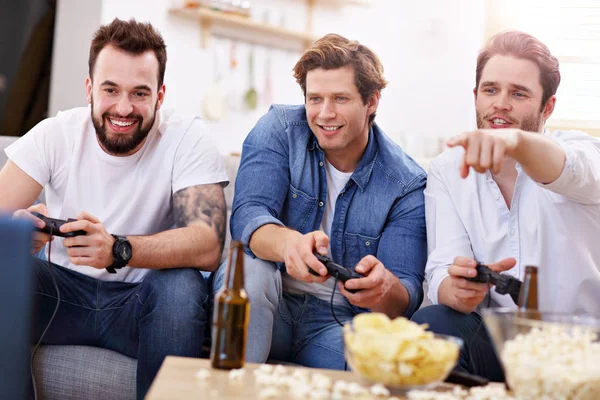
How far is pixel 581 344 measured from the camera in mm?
1094

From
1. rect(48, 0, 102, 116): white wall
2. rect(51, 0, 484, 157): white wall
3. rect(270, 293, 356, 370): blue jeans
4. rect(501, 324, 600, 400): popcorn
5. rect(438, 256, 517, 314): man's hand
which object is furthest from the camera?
rect(51, 0, 484, 157): white wall

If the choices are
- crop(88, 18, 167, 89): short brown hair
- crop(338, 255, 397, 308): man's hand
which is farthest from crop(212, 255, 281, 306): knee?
crop(88, 18, 167, 89): short brown hair

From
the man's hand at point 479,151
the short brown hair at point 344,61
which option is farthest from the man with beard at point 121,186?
the man's hand at point 479,151

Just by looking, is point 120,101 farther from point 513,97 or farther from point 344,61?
point 513,97

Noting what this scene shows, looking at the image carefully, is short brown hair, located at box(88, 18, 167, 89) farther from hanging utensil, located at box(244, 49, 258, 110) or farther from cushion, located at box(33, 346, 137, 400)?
hanging utensil, located at box(244, 49, 258, 110)

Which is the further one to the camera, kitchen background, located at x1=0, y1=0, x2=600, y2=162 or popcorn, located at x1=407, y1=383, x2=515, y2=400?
kitchen background, located at x1=0, y1=0, x2=600, y2=162

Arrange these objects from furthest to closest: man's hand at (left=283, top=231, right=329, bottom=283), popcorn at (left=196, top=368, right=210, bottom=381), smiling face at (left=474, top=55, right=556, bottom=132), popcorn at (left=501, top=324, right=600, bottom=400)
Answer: smiling face at (left=474, top=55, right=556, bottom=132) < man's hand at (left=283, top=231, right=329, bottom=283) < popcorn at (left=196, top=368, right=210, bottom=381) < popcorn at (left=501, top=324, right=600, bottom=400)

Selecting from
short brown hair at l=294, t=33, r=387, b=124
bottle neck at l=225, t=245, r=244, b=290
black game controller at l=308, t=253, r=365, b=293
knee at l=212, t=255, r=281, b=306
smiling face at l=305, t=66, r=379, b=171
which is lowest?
knee at l=212, t=255, r=281, b=306

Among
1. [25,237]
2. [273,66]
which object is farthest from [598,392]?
[273,66]

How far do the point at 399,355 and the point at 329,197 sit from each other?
1079 mm

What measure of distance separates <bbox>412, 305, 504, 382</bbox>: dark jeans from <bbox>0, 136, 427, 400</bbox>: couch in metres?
0.76

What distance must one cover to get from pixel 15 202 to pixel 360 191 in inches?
39.3

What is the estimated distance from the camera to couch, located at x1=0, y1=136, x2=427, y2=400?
187 centimetres

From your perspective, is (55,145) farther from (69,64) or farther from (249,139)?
(69,64)
